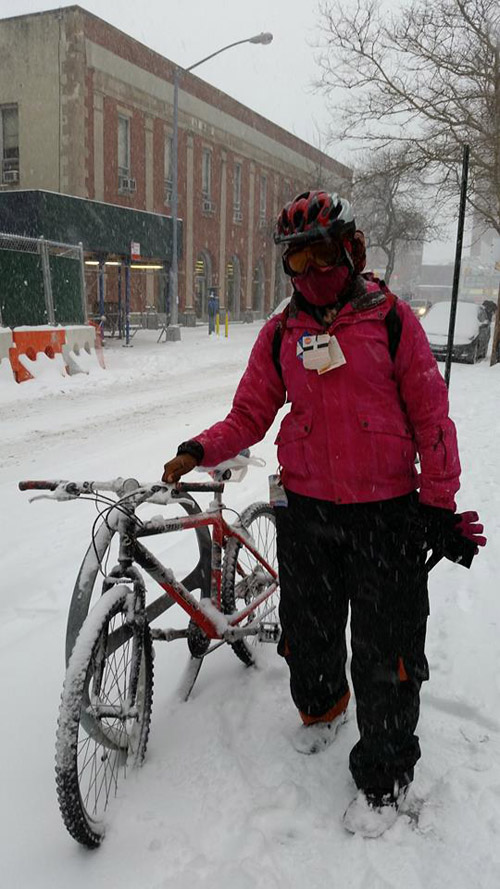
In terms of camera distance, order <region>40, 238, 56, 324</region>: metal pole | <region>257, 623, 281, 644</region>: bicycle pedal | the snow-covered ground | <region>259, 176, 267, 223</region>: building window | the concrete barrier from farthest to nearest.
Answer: <region>259, 176, 267, 223</region>: building window → <region>40, 238, 56, 324</region>: metal pole → the concrete barrier → <region>257, 623, 281, 644</region>: bicycle pedal → the snow-covered ground

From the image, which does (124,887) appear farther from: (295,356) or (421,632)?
(295,356)

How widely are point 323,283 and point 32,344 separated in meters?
10.5

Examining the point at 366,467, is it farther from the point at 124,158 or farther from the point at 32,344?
the point at 124,158

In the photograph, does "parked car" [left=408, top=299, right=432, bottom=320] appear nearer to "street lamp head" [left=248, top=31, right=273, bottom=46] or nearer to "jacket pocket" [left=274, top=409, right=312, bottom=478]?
"jacket pocket" [left=274, top=409, right=312, bottom=478]

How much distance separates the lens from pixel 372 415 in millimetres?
2357

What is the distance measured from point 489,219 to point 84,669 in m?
18.7

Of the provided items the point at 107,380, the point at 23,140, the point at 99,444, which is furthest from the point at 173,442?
the point at 23,140

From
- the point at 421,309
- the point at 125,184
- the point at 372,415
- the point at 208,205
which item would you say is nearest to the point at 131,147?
the point at 125,184

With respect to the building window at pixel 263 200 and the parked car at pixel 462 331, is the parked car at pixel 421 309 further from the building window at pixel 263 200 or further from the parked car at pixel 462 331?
the building window at pixel 263 200

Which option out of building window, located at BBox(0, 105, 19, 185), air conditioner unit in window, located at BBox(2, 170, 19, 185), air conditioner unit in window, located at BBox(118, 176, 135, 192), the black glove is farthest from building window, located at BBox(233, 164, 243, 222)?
the black glove

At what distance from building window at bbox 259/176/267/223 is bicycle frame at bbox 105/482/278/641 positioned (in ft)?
131

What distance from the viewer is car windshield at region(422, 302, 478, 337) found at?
17.7 m

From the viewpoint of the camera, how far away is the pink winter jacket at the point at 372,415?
231 centimetres

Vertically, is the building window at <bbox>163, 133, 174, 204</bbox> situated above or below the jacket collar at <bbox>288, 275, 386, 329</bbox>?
above
